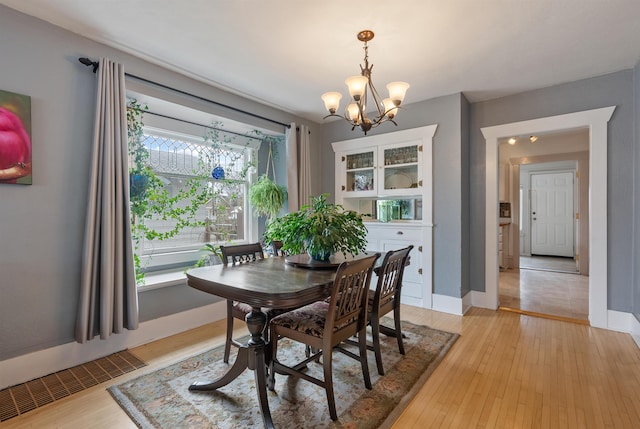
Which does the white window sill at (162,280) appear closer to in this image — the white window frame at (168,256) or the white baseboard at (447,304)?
the white window frame at (168,256)

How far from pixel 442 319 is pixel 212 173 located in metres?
3.01

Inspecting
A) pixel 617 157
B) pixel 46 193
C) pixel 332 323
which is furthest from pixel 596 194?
pixel 46 193

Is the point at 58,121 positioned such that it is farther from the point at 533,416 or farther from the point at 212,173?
the point at 533,416

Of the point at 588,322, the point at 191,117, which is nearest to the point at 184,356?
the point at 191,117

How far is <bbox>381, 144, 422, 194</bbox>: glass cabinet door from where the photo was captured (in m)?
3.77

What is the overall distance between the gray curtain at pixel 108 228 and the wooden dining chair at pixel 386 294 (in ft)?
6.23

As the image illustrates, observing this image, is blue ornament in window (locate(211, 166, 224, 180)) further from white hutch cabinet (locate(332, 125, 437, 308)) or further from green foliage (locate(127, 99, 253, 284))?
white hutch cabinet (locate(332, 125, 437, 308))

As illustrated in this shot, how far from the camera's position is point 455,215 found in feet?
11.3

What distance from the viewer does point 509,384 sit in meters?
2.03

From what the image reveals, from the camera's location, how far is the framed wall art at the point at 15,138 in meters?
1.98

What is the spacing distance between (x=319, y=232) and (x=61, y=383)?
2011mm

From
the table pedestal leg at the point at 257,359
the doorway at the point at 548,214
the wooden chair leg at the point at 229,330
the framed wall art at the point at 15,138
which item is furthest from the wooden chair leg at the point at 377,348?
the doorway at the point at 548,214

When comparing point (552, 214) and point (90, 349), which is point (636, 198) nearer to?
point (90, 349)

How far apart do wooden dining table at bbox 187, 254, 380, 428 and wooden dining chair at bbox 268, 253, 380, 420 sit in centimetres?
9
